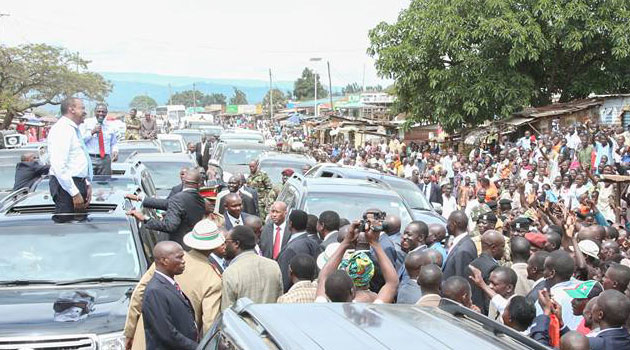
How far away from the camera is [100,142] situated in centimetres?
1094

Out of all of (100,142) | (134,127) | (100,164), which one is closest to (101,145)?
(100,142)

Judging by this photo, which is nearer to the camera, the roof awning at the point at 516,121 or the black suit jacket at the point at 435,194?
the black suit jacket at the point at 435,194

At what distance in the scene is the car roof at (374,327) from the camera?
10.6 ft

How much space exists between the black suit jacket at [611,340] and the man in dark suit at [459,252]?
234 cm

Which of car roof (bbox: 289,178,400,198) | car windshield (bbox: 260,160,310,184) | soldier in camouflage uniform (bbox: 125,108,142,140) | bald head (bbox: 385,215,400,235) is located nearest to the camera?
bald head (bbox: 385,215,400,235)

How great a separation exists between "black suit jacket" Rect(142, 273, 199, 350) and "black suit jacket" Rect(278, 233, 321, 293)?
2197mm

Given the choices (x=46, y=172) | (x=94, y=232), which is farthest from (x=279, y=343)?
(x=46, y=172)

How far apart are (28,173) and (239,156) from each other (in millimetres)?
7931

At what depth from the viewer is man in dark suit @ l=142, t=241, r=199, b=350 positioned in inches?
214

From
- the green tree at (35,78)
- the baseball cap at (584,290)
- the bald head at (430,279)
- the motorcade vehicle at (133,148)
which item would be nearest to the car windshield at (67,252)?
the bald head at (430,279)

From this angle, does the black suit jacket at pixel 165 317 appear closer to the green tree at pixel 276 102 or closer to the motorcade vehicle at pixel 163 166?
the motorcade vehicle at pixel 163 166

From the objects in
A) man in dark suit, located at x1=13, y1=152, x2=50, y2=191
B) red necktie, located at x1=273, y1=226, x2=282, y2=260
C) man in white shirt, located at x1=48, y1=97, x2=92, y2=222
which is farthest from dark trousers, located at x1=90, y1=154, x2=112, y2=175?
red necktie, located at x1=273, y1=226, x2=282, y2=260

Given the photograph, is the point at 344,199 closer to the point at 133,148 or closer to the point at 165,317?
the point at 165,317

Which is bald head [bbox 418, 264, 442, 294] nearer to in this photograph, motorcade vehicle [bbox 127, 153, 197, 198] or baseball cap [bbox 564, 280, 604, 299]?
baseball cap [bbox 564, 280, 604, 299]
